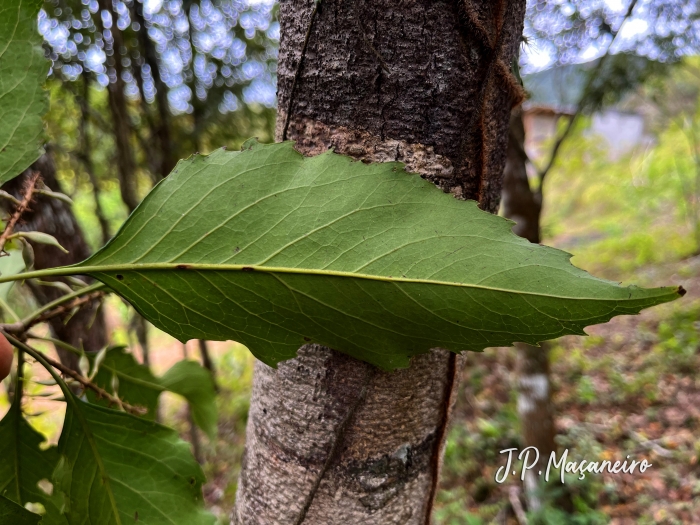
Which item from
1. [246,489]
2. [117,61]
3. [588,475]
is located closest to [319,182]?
[246,489]

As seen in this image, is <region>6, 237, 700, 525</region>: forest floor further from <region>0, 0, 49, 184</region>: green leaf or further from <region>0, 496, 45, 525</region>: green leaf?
<region>0, 0, 49, 184</region>: green leaf

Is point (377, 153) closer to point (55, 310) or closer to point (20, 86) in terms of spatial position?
point (20, 86)

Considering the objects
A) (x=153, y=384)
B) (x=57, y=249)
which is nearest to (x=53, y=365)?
(x=153, y=384)

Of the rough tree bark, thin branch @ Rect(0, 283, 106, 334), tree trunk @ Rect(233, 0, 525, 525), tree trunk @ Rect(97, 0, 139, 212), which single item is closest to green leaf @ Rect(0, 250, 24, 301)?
thin branch @ Rect(0, 283, 106, 334)

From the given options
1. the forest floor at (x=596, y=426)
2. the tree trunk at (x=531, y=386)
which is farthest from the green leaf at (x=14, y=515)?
the tree trunk at (x=531, y=386)

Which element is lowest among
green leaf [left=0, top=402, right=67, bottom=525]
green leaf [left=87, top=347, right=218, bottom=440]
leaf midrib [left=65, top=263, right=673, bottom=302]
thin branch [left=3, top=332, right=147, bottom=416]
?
green leaf [left=0, top=402, right=67, bottom=525]

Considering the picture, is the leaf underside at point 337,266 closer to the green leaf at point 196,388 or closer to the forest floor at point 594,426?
the green leaf at point 196,388
